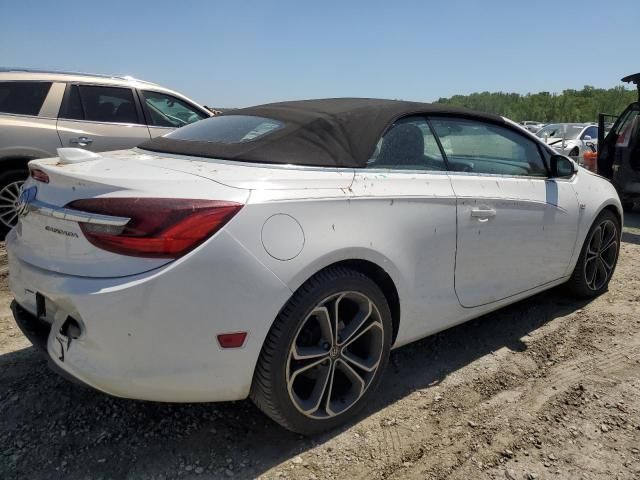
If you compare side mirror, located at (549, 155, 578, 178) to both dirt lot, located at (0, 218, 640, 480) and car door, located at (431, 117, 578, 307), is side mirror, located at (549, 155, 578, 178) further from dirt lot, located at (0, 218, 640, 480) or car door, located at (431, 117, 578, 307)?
dirt lot, located at (0, 218, 640, 480)

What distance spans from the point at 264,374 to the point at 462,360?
152 centimetres

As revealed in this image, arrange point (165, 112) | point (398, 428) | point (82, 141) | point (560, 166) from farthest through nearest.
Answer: point (165, 112) < point (82, 141) < point (560, 166) < point (398, 428)

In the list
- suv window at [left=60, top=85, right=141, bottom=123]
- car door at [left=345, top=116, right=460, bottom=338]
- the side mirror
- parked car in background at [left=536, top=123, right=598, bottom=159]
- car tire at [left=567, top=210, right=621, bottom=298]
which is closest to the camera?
car door at [left=345, top=116, right=460, bottom=338]

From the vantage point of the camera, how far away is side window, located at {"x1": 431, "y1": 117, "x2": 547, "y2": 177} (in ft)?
10.0

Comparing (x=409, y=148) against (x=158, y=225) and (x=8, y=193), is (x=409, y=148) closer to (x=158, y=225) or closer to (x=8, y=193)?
(x=158, y=225)

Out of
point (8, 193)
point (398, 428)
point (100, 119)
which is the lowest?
point (398, 428)

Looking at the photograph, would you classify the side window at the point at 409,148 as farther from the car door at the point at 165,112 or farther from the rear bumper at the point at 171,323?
the car door at the point at 165,112

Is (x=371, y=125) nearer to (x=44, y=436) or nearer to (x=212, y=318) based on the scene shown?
(x=212, y=318)

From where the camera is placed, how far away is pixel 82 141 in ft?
18.5

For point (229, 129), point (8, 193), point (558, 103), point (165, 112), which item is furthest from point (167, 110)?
point (558, 103)

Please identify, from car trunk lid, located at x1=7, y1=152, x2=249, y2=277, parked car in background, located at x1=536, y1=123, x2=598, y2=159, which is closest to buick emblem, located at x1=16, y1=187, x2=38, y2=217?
car trunk lid, located at x1=7, y1=152, x2=249, y2=277

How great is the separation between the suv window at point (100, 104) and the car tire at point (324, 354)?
4548 mm

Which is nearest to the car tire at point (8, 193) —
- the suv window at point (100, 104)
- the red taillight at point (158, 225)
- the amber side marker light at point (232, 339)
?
the suv window at point (100, 104)

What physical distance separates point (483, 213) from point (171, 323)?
178cm
